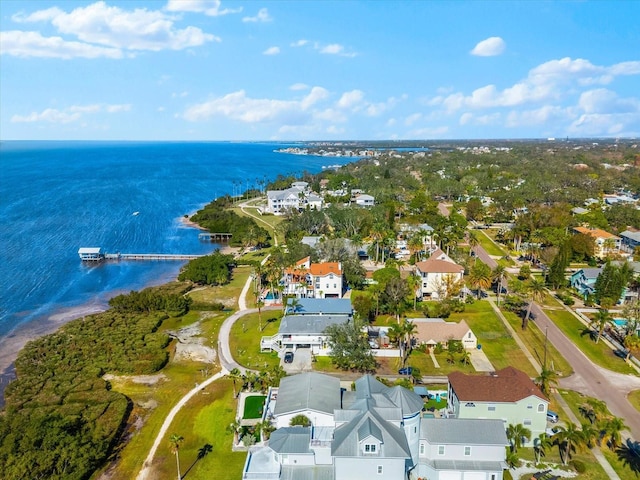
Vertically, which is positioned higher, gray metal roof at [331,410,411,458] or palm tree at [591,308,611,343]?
gray metal roof at [331,410,411,458]

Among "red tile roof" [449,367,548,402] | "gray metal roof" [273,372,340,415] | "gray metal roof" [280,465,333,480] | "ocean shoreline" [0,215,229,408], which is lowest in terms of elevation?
"ocean shoreline" [0,215,229,408]

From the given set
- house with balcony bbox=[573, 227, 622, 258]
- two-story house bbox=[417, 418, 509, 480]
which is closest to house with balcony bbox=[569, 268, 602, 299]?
house with balcony bbox=[573, 227, 622, 258]

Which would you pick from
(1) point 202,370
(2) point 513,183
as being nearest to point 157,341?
(1) point 202,370

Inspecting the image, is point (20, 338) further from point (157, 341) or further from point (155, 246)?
point (155, 246)

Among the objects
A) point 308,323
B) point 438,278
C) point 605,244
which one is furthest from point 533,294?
point 605,244

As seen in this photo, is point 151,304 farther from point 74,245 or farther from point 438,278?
point 74,245

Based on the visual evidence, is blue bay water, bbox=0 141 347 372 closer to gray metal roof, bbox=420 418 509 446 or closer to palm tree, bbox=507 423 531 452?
gray metal roof, bbox=420 418 509 446

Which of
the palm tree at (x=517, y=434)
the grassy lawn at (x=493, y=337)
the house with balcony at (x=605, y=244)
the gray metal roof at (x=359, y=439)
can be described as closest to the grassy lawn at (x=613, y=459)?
the palm tree at (x=517, y=434)
